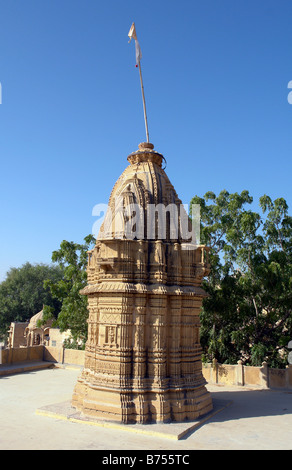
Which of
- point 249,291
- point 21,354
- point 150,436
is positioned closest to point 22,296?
point 21,354

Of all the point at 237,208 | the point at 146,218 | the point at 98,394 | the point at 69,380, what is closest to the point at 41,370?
the point at 69,380

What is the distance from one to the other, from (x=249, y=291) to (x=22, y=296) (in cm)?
3256

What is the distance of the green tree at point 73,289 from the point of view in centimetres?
2267

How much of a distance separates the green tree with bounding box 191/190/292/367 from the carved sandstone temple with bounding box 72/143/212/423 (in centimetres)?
712

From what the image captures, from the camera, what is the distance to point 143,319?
36.3 ft

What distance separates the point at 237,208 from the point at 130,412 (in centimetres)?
1519

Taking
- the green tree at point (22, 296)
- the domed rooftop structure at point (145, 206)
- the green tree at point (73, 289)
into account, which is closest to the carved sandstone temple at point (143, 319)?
the domed rooftop structure at point (145, 206)

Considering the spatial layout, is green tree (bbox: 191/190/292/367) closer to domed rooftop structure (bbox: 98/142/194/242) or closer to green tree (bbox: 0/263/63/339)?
domed rooftop structure (bbox: 98/142/194/242)

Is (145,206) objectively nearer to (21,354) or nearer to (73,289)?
(73,289)

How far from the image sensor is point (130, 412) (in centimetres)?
1012

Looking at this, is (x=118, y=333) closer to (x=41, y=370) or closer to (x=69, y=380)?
(x=69, y=380)

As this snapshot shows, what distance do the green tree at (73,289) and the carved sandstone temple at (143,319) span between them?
10.4 m

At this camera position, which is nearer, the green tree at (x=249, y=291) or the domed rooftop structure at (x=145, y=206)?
the domed rooftop structure at (x=145, y=206)

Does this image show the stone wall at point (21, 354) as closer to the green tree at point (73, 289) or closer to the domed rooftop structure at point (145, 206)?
the green tree at point (73, 289)
